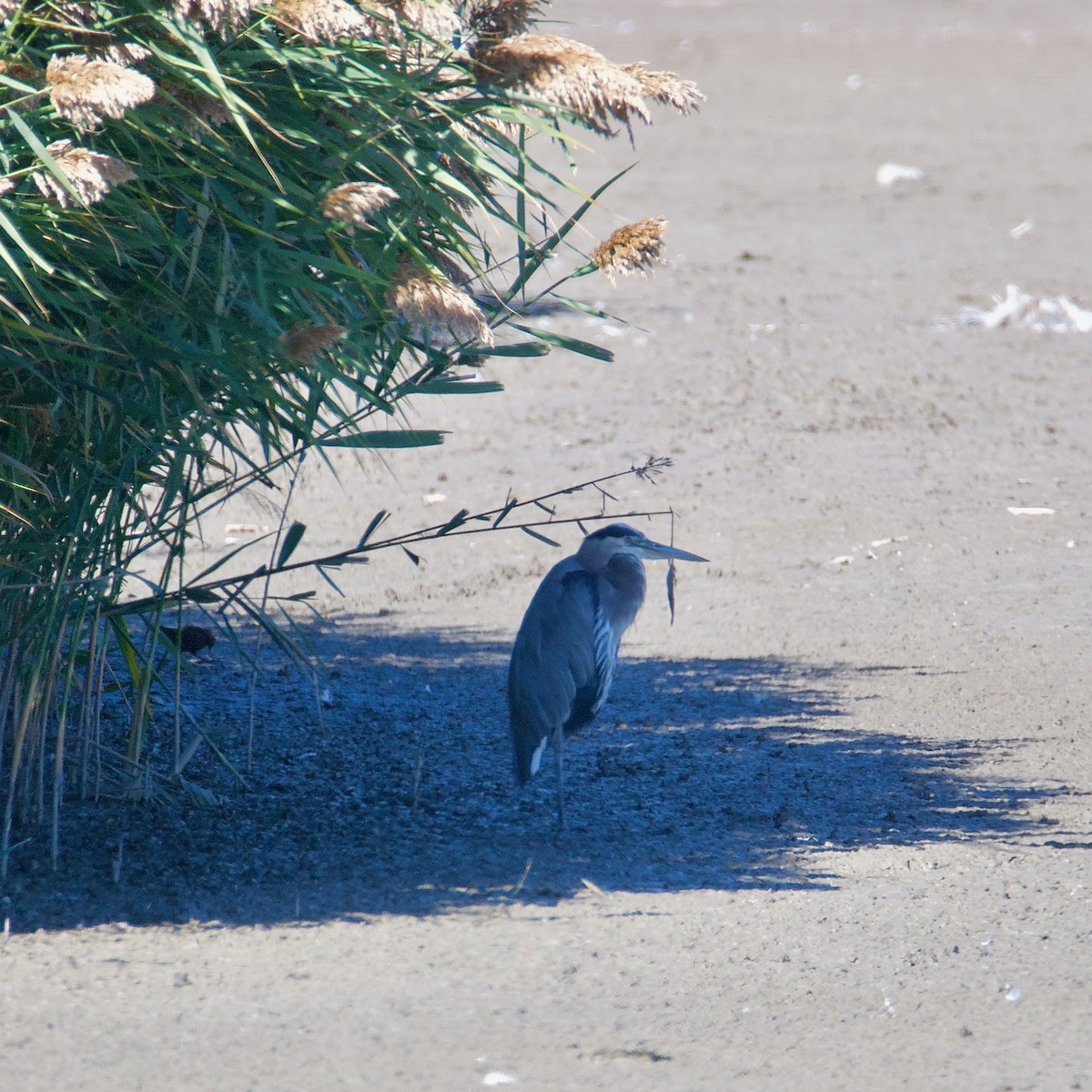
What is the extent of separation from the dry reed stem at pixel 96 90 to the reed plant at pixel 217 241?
0.33 ft

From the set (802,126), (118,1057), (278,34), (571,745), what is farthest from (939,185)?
(118,1057)

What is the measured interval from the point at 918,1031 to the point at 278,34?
2693 mm

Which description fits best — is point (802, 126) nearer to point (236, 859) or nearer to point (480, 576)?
point (480, 576)

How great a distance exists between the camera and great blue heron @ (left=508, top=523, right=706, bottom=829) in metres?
4.47

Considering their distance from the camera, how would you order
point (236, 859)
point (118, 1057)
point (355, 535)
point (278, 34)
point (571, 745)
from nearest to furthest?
point (118, 1057) < point (278, 34) < point (236, 859) < point (571, 745) < point (355, 535)

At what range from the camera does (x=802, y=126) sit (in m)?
17.9

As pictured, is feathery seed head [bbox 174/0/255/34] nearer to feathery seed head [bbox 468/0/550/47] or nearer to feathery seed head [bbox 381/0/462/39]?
feathery seed head [bbox 381/0/462/39]

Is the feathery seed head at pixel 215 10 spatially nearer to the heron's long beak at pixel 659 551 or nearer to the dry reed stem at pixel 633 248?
the dry reed stem at pixel 633 248

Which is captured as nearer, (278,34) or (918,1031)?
(918,1031)

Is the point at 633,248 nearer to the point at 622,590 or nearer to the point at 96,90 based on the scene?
the point at 96,90

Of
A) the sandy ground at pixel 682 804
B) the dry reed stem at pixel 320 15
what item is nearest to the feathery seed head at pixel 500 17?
the dry reed stem at pixel 320 15

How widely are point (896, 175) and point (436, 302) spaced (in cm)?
1368

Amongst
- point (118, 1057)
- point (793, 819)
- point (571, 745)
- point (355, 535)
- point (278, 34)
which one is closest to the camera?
point (118, 1057)

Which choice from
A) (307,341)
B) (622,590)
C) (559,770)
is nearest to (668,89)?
(307,341)
